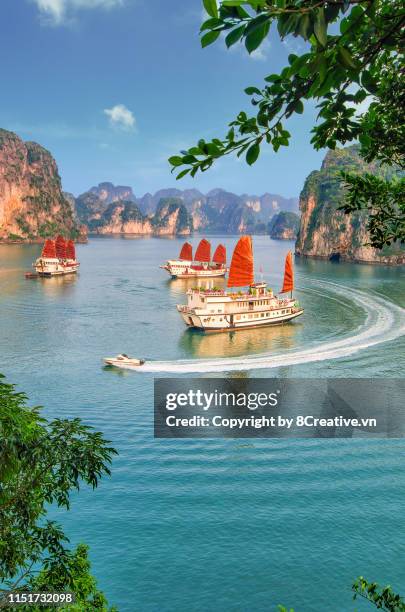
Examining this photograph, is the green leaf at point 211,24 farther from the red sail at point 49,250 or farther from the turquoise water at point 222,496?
the red sail at point 49,250

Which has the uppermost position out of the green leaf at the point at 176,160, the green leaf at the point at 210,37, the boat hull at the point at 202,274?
the green leaf at the point at 210,37

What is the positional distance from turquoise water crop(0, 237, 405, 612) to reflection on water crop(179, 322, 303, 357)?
38 cm

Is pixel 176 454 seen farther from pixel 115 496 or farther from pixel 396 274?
pixel 396 274

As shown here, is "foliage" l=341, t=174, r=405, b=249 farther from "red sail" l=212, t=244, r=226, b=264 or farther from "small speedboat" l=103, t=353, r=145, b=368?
"red sail" l=212, t=244, r=226, b=264

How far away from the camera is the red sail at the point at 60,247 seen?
91094 mm

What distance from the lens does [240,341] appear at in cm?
4488

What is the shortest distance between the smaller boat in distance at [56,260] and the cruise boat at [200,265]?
18.1 metres

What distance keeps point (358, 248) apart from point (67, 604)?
133 metres

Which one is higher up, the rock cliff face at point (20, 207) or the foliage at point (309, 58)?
the rock cliff face at point (20, 207)

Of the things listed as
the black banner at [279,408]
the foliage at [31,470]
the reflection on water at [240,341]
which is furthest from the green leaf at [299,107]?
the reflection on water at [240,341]

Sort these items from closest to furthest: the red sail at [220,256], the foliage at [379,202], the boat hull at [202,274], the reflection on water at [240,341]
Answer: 1. the foliage at [379,202]
2. the reflection on water at [240,341]
3. the boat hull at [202,274]
4. the red sail at [220,256]

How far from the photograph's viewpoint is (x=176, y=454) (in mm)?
23031

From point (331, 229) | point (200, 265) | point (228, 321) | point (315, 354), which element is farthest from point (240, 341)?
point (331, 229)

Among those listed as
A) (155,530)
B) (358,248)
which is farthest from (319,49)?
(358,248)
